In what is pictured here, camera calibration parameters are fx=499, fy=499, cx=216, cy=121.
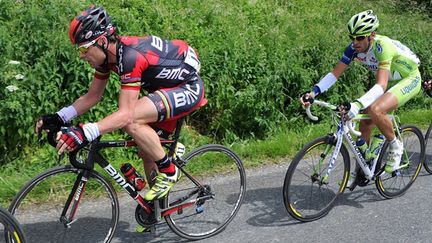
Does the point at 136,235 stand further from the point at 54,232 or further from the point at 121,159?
the point at 121,159

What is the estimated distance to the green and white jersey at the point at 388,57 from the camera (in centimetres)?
473

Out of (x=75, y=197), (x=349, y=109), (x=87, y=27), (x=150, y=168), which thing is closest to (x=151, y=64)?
(x=87, y=27)

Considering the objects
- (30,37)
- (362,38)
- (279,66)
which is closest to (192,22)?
(279,66)

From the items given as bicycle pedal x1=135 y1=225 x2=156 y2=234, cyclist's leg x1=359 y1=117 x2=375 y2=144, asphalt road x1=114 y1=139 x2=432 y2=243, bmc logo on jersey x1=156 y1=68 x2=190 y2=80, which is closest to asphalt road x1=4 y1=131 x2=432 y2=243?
asphalt road x1=114 y1=139 x2=432 y2=243

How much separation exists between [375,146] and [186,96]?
7.34ft

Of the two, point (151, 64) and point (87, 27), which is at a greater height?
point (87, 27)

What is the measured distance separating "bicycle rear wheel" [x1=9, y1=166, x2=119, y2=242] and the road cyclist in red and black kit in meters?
0.38

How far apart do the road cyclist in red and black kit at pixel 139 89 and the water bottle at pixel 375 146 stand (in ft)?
6.69

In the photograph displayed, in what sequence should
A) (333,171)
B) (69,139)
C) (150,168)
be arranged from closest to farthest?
(69,139) → (150,168) → (333,171)

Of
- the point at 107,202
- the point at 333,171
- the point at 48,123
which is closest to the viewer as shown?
the point at 48,123

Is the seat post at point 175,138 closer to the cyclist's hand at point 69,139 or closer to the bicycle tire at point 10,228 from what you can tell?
the cyclist's hand at point 69,139

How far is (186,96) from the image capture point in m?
3.92

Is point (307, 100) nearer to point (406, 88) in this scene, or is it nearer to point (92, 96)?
point (406, 88)

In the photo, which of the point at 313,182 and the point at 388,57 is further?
the point at 313,182
